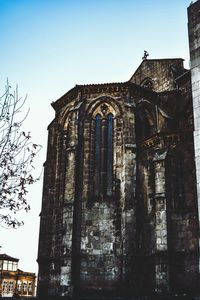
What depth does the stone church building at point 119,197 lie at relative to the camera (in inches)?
729

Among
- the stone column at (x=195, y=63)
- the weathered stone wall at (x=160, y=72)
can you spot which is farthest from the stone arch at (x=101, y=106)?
the stone column at (x=195, y=63)

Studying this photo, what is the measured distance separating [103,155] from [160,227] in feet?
17.9

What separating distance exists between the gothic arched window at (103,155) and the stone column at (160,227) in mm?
3016

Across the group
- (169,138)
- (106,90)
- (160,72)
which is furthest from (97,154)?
(160,72)

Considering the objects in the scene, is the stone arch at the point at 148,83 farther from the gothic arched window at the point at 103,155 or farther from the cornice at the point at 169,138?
the cornice at the point at 169,138

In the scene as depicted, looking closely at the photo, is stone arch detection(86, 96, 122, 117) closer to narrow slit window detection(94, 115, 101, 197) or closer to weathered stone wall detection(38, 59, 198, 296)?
weathered stone wall detection(38, 59, 198, 296)

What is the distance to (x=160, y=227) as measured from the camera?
1830 centimetres

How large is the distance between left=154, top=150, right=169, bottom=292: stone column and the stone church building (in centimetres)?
5

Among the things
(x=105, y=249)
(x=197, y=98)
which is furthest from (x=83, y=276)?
(x=197, y=98)

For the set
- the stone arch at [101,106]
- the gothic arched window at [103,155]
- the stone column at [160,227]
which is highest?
the stone arch at [101,106]

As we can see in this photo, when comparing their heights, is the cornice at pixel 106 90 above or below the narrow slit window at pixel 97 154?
above

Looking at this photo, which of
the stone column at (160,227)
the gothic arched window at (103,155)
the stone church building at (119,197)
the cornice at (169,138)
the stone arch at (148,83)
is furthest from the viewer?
the stone arch at (148,83)

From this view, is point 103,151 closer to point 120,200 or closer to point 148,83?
point 120,200

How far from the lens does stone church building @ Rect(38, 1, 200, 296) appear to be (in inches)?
729
